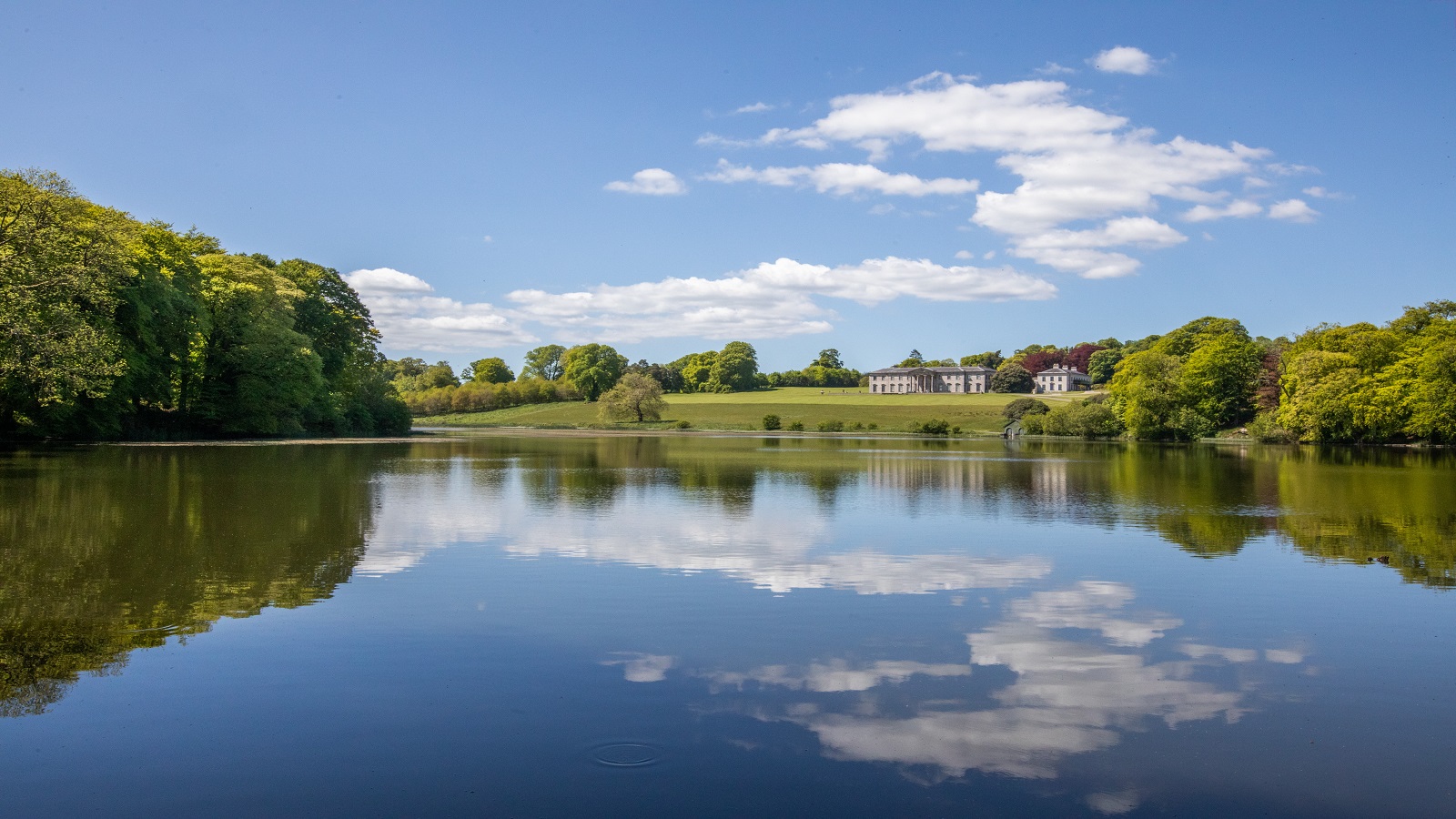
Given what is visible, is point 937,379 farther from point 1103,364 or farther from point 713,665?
point 713,665

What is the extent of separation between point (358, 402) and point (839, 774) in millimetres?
73575

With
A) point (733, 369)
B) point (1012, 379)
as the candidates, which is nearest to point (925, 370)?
point (1012, 379)

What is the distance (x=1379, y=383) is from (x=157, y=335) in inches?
3155

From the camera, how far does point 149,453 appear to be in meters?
39.4

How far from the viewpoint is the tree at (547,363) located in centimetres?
18725

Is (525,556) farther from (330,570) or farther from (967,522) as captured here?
(967,522)

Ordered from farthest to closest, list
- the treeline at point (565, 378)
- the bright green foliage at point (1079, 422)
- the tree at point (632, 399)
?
the treeline at point (565, 378) → the tree at point (632, 399) → the bright green foliage at point (1079, 422)

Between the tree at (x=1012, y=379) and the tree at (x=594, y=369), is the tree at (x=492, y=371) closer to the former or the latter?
the tree at (x=594, y=369)

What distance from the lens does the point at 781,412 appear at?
407ft

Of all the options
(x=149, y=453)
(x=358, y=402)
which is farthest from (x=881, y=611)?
(x=358, y=402)

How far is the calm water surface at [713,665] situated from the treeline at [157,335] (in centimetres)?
1806

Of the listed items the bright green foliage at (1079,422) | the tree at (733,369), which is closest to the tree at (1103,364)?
the tree at (733,369)

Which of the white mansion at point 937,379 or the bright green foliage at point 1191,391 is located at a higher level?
the white mansion at point 937,379

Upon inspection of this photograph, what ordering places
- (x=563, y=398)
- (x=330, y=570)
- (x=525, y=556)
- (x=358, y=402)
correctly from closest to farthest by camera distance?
(x=330, y=570) → (x=525, y=556) → (x=358, y=402) → (x=563, y=398)
